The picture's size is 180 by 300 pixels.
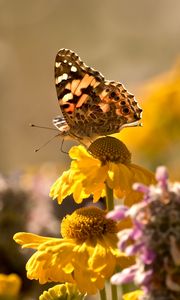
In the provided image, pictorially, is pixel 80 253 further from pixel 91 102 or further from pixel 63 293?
pixel 91 102

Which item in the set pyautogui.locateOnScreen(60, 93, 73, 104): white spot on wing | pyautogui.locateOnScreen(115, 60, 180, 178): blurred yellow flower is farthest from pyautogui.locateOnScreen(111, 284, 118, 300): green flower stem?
pyautogui.locateOnScreen(115, 60, 180, 178): blurred yellow flower

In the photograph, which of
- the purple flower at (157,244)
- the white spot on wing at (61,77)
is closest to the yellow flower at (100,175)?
the white spot on wing at (61,77)

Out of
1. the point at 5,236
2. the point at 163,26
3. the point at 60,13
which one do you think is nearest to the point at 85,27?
the point at 60,13

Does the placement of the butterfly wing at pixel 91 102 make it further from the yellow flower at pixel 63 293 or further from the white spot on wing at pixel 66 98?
the yellow flower at pixel 63 293

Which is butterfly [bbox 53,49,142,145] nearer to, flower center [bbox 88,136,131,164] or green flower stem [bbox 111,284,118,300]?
flower center [bbox 88,136,131,164]

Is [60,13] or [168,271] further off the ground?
[60,13]

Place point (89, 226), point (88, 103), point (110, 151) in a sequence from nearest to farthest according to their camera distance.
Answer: point (89, 226), point (110, 151), point (88, 103)

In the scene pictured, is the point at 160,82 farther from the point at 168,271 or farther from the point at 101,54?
the point at 101,54

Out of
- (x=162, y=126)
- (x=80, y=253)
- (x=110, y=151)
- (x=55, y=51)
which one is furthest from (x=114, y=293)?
(x=55, y=51)
